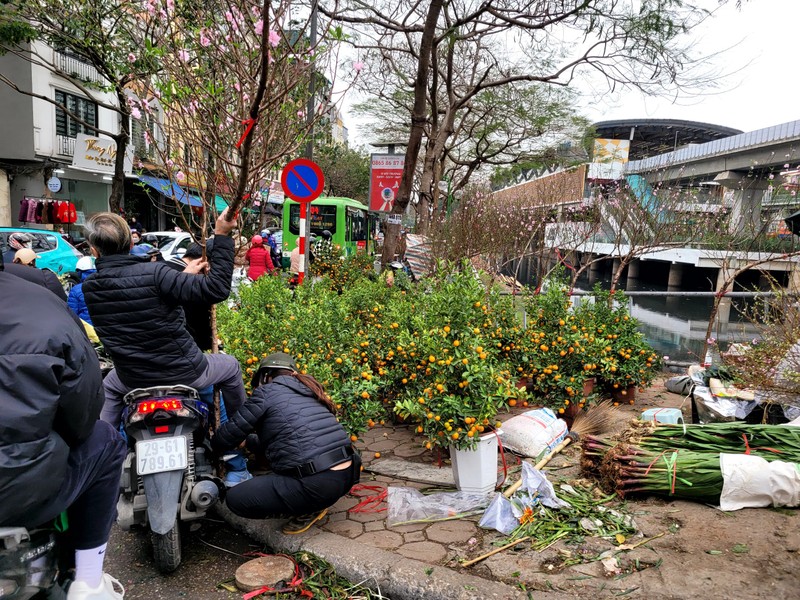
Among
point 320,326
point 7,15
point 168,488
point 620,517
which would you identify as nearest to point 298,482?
point 168,488

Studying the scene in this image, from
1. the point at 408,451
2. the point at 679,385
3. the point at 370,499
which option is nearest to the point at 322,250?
the point at 679,385

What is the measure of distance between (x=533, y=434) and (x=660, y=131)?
6052 centimetres

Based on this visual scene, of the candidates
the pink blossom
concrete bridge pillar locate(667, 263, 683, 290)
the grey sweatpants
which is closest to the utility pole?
the pink blossom

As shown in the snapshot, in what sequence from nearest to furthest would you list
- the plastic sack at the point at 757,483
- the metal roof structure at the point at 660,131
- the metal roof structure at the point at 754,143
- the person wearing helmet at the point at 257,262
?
1. the plastic sack at the point at 757,483
2. the person wearing helmet at the point at 257,262
3. the metal roof structure at the point at 754,143
4. the metal roof structure at the point at 660,131

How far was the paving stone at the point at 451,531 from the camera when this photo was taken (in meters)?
3.32

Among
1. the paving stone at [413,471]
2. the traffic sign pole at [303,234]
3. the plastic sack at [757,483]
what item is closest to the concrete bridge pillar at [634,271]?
the traffic sign pole at [303,234]

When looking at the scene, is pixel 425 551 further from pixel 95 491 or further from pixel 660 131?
A: pixel 660 131

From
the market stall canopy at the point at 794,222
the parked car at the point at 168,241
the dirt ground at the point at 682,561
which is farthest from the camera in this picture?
the parked car at the point at 168,241

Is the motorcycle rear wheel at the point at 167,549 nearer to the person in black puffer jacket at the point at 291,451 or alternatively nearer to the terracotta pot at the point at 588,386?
the person in black puffer jacket at the point at 291,451

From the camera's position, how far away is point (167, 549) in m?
3.01

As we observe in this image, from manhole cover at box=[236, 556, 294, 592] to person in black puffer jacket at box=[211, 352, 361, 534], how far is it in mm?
230

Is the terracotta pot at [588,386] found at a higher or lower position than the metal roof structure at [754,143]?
lower

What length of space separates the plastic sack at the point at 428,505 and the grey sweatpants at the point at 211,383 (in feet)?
3.88

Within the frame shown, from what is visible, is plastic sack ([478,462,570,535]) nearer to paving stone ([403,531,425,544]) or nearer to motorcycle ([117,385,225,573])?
paving stone ([403,531,425,544])
